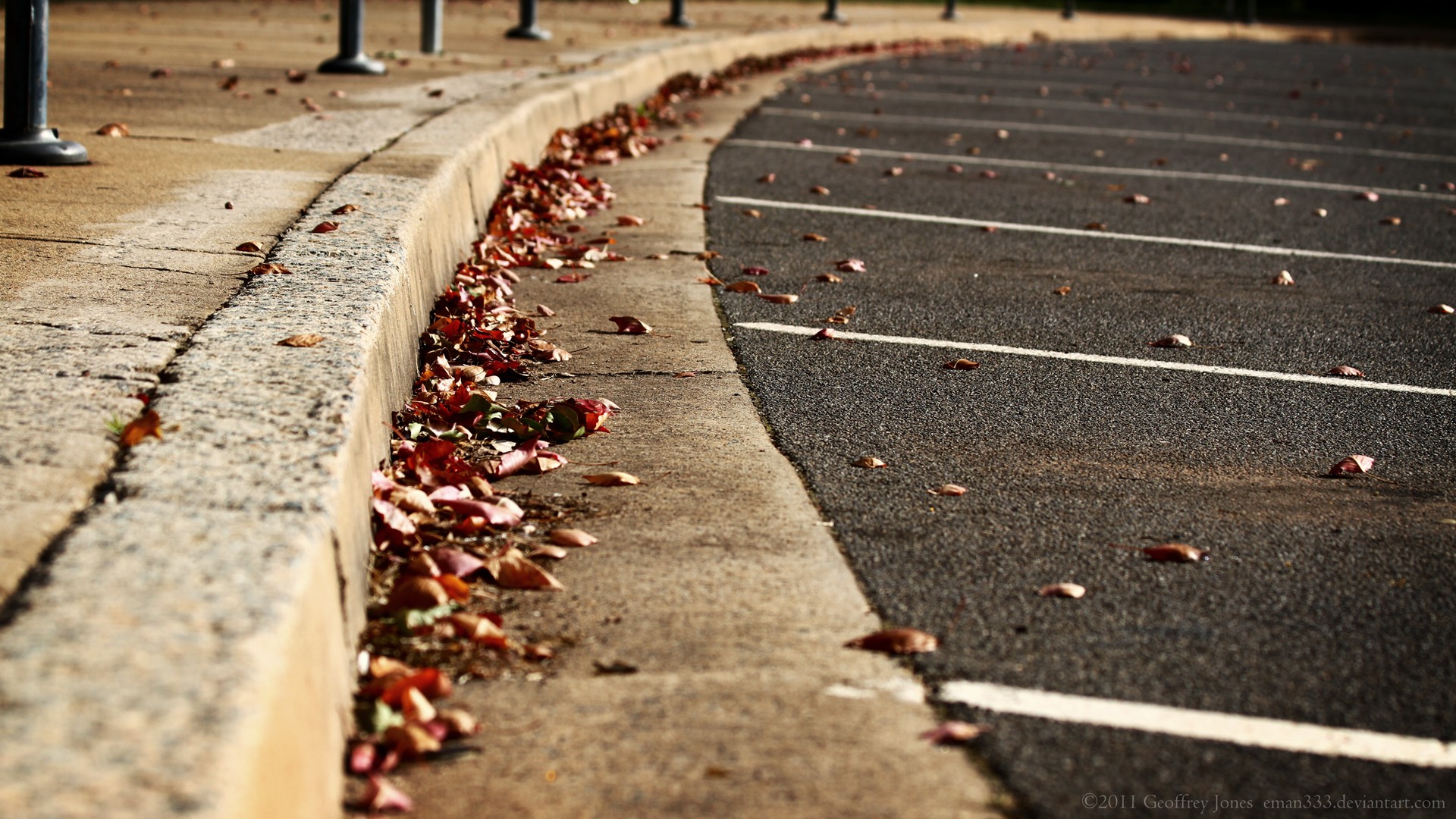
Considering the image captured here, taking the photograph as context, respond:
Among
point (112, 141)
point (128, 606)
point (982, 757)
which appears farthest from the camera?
point (112, 141)

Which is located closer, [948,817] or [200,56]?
[948,817]

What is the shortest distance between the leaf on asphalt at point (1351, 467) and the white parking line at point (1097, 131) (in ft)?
25.9

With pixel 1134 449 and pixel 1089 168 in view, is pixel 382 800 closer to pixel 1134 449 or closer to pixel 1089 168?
pixel 1134 449

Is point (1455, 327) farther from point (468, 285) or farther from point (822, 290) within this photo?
point (468, 285)

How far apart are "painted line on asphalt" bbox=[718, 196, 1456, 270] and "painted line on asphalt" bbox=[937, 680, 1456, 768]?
4977mm

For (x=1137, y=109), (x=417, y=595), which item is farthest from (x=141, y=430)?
(x=1137, y=109)

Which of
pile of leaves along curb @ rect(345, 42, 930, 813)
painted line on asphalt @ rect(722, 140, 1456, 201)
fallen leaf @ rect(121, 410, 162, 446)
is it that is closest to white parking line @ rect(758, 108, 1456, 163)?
painted line on asphalt @ rect(722, 140, 1456, 201)

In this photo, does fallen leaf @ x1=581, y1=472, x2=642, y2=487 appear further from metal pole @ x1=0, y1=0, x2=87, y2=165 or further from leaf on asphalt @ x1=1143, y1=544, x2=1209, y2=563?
metal pole @ x1=0, y1=0, x2=87, y2=165

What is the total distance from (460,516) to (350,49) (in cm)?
719

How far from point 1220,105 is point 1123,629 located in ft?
43.0

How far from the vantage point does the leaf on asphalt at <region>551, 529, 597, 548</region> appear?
327 centimetres

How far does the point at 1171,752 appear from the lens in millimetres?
2451

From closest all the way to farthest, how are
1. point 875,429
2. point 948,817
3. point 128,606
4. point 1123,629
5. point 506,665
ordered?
point 128,606 → point 948,817 → point 506,665 → point 1123,629 → point 875,429

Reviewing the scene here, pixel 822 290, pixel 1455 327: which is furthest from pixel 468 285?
pixel 1455 327
